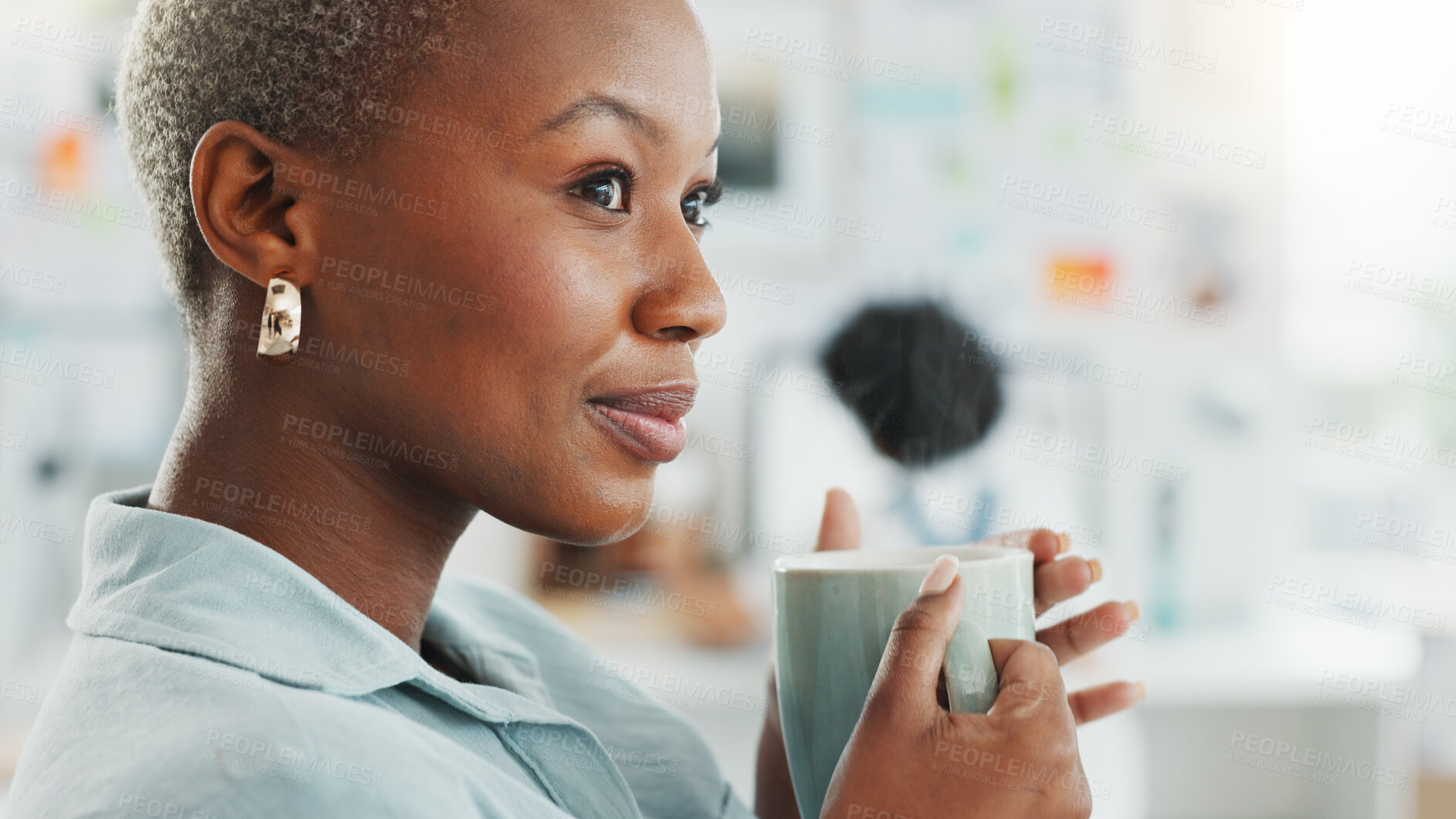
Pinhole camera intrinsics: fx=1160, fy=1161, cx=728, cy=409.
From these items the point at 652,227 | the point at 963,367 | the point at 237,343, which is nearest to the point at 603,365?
→ the point at 652,227

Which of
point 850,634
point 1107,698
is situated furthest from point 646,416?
point 1107,698

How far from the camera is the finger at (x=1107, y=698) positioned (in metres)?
0.80

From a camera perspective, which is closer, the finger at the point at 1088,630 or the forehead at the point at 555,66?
the forehead at the point at 555,66

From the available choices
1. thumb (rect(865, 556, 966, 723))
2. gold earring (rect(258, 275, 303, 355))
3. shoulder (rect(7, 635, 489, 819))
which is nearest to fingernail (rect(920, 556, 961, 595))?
thumb (rect(865, 556, 966, 723))

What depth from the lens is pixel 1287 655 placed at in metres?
2.21

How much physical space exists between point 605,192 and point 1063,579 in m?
0.39

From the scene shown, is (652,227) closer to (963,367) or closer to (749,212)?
(963,367)

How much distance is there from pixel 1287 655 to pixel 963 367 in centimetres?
142

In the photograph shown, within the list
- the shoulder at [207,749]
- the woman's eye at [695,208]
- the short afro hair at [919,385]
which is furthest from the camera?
the short afro hair at [919,385]

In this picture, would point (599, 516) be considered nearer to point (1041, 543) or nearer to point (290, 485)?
point (290, 485)

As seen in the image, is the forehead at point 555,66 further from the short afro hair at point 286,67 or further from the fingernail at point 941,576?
the fingernail at point 941,576

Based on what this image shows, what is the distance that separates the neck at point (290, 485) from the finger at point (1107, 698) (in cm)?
45

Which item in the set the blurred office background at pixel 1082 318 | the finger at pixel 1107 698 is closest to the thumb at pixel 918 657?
the finger at pixel 1107 698

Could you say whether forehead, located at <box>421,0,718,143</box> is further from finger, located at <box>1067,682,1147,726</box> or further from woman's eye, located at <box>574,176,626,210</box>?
finger, located at <box>1067,682,1147,726</box>
